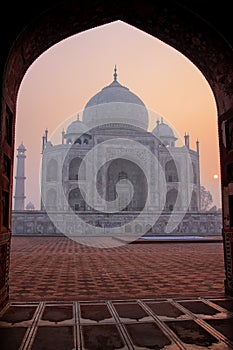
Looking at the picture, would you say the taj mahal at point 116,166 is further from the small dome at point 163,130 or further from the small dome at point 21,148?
the small dome at point 21,148

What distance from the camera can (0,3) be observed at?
3006mm

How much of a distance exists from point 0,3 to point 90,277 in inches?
136

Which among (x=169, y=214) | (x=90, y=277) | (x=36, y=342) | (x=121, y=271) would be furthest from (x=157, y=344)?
(x=169, y=214)

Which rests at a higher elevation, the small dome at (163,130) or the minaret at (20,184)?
the small dome at (163,130)

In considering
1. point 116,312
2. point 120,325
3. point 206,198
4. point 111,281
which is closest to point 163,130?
point 206,198

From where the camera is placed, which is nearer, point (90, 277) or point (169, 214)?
point (90, 277)

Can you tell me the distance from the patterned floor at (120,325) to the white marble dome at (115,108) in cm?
2416

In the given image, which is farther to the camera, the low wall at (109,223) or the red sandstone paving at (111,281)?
the low wall at (109,223)

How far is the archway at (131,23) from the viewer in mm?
3072

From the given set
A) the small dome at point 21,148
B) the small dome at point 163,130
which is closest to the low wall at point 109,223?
the small dome at point 163,130

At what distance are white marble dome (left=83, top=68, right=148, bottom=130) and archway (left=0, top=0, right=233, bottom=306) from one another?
2318 centimetres

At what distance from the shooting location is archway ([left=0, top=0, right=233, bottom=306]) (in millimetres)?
3072

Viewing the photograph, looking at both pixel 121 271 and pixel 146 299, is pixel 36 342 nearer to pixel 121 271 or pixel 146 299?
pixel 146 299

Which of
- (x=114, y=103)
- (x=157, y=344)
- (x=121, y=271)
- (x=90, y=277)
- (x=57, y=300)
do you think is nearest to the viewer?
(x=157, y=344)
